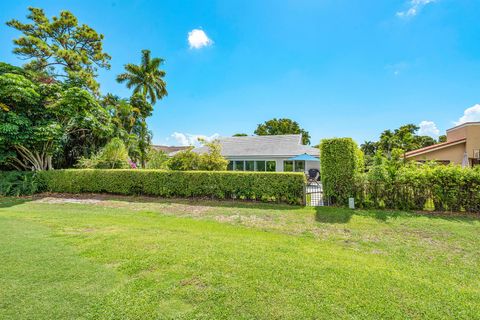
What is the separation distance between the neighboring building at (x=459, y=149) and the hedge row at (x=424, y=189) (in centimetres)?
976

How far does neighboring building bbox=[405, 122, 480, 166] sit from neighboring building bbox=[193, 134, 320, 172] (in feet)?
27.9

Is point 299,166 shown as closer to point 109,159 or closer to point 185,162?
point 185,162

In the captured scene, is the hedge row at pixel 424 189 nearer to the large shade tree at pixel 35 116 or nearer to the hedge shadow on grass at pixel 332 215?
the hedge shadow on grass at pixel 332 215

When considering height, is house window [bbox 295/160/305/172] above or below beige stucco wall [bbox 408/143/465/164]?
below

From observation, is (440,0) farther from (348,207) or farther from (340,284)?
(340,284)

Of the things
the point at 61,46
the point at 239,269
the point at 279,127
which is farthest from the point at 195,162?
the point at 279,127

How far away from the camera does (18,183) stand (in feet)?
41.0

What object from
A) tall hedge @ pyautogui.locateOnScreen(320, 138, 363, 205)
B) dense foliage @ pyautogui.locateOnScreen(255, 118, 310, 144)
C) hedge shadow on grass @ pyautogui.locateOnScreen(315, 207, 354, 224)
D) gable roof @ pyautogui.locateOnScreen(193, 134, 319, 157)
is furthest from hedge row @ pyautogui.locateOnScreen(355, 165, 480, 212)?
dense foliage @ pyautogui.locateOnScreen(255, 118, 310, 144)

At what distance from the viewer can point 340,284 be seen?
10.4ft

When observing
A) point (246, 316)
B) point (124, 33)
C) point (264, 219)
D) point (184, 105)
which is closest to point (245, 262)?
point (246, 316)

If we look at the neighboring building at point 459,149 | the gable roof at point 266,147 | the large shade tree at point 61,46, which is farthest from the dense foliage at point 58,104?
the neighboring building at point 459,149

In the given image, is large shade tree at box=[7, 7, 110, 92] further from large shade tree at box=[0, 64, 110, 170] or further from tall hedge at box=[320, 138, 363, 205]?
tall hedge at box=[320, 138, 363, 205]

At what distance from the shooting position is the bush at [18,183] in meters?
12.3

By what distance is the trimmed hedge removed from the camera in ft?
32.8
